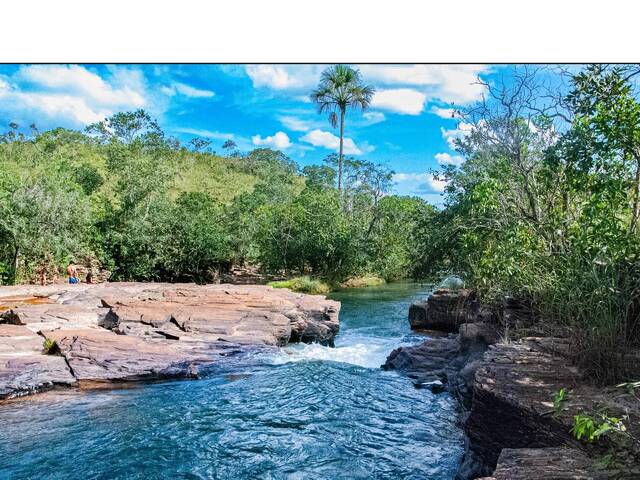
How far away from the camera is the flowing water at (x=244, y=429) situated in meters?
5.04

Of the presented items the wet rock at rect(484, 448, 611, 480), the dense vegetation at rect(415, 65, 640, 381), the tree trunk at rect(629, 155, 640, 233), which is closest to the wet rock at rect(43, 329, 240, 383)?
the dense vegetation at rect(415, 65, 640, 381)

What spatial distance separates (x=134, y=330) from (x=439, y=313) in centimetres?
761

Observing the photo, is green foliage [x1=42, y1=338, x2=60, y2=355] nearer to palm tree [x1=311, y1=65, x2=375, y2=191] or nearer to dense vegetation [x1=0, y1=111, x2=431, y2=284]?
dense vegetation [x1=0, y1=111, x2=431, y2=284]

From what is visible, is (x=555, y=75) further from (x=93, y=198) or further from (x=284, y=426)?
(x=93, y=198)

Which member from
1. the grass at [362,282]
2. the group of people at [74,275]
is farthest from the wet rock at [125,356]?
the grass at [362,282]

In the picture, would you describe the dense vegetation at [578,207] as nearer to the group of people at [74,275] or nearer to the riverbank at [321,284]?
the riverbank at [321,284]

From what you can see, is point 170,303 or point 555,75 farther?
point 170,303

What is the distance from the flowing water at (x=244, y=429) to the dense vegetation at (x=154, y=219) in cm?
1237

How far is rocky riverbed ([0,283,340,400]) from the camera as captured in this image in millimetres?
8281

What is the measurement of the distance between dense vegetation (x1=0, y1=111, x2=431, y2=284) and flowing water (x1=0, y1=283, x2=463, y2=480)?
1237cm

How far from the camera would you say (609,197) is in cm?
476

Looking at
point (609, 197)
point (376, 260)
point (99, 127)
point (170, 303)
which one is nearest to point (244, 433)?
point (609, 197)

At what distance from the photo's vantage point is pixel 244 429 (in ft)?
20.1
